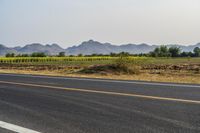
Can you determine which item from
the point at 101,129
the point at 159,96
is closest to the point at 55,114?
the point at 101,129

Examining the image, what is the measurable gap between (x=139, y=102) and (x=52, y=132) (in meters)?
3.26

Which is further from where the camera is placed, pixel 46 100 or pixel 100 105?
pixel 46 100

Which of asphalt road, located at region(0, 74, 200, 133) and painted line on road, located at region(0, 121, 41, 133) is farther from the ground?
asphalt road, located at region(0, 74, 200, 133)

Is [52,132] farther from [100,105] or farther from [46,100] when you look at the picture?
[46,100]

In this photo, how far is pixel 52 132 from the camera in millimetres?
5793

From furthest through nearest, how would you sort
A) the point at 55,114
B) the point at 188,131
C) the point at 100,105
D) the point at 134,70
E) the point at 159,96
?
the point at 134,70 → the point at 159,96 → the point at 100,105 → the point at 55,114 → the point at 188,131

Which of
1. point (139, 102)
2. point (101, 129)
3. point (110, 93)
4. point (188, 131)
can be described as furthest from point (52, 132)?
point (110, 93)

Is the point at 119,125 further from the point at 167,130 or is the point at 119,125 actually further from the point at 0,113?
the point at 0,113

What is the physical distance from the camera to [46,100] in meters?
9.55

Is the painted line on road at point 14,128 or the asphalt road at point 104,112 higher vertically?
the asphalt road at point 104,112

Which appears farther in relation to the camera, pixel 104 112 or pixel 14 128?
pixel 104 112

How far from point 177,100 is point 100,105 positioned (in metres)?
1.99

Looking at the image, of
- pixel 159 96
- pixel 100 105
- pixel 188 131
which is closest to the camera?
pixel 188 131

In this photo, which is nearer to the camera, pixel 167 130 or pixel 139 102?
pixel 167 130
